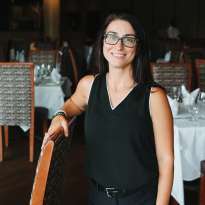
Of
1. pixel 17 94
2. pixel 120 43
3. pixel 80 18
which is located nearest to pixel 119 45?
pixel 120 43

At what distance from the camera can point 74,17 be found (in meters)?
14.0

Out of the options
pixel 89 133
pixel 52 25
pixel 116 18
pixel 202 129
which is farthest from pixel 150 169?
pixel 52 25

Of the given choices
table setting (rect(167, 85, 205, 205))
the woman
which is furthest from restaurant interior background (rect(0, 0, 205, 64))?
the woman

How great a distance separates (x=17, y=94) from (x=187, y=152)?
1.92m

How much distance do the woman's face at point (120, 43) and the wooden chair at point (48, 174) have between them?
0.32m

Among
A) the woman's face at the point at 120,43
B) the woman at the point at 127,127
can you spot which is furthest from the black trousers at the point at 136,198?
the woman's face at the point at 120,43

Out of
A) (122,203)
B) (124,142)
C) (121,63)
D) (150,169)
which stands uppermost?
(121,63)

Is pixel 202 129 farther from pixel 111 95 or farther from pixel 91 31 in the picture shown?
pixel 91 31

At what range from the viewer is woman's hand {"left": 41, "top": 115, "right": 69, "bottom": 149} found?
137cm

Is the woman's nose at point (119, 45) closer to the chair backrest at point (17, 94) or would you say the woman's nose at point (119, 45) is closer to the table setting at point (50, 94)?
the chair backrest at point (17, 94)

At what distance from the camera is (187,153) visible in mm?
2865

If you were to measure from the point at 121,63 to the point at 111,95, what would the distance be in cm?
13

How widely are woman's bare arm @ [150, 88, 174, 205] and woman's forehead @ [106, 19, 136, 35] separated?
0.70 feet

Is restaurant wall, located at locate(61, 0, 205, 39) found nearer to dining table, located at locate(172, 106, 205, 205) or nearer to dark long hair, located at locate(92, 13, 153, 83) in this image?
dining table, located at locate(172, 106, 205, 205)
